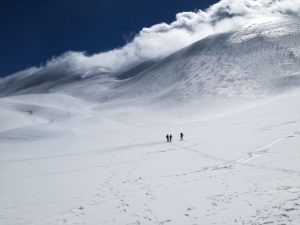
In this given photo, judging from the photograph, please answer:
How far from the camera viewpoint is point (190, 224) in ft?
40.5

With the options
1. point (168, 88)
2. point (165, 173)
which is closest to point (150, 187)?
point (165, 173)

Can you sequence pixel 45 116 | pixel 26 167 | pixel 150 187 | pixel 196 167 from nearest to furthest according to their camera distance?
pixel 150 187 < pixel 196 167 < pixel 26 167 < pixel 45 116

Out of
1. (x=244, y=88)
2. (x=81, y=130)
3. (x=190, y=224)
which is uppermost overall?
(x=244, y=88)

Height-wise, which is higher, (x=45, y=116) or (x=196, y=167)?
(x=45, y=116)

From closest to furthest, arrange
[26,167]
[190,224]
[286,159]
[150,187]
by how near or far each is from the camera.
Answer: [190,224]
[150,187]
[286,159]
[26,167]

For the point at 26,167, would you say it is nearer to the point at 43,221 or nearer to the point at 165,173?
the point at 165,173

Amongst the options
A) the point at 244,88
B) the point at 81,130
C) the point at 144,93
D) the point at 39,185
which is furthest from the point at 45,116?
the point at 39,185

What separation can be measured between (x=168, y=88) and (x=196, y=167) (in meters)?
108

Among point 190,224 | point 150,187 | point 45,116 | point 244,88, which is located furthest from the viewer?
point 244,88

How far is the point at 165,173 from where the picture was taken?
2153 cm

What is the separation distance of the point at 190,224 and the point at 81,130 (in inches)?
2375

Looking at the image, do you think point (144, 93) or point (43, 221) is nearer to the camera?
point (43, 221)

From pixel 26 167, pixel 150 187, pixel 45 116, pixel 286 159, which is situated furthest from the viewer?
pixel 45 116

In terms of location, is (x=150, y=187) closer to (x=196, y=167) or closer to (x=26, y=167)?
(x=196, y=167)
